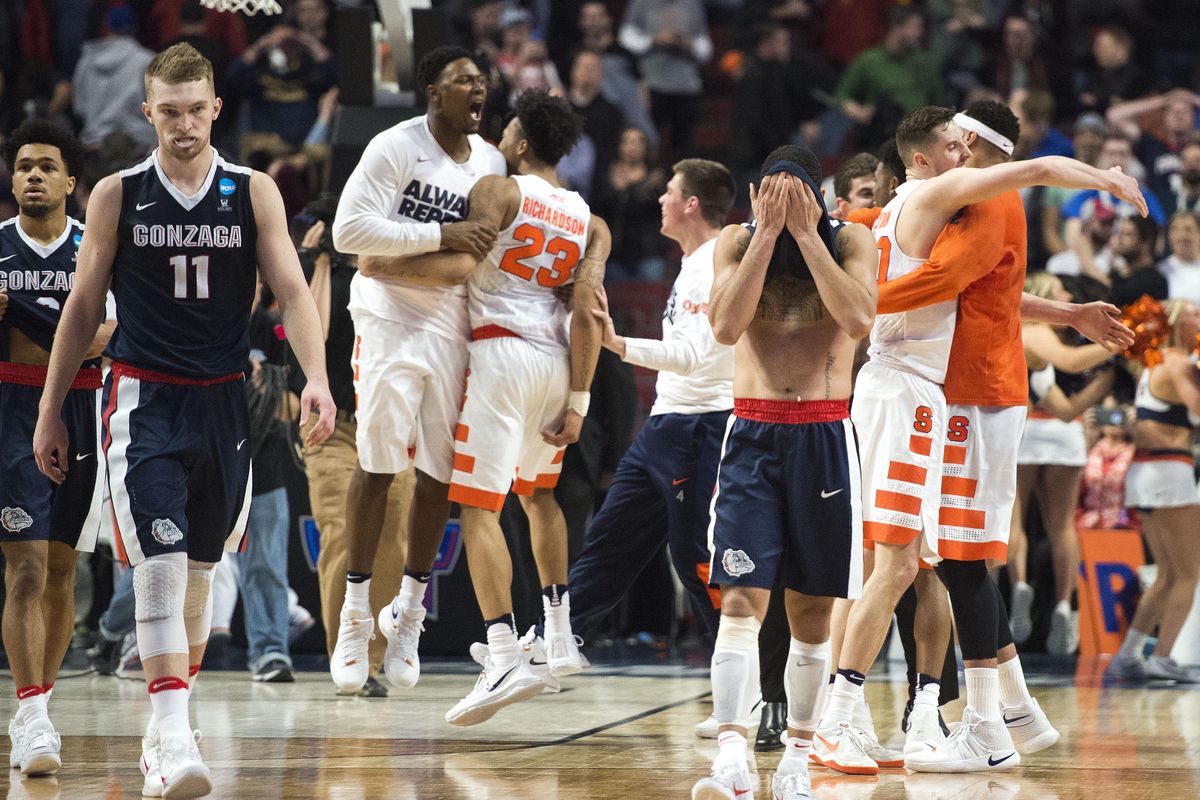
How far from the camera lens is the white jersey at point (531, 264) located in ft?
24.3

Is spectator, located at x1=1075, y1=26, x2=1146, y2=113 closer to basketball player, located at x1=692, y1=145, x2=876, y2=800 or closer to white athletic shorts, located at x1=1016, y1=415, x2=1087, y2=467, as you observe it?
white athletic shorts, located at x1=1016, y1=415, x2=1087, y2=467

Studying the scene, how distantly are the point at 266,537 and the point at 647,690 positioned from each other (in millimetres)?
2440

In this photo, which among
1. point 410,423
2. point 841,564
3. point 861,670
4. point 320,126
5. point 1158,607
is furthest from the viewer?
point 320,126

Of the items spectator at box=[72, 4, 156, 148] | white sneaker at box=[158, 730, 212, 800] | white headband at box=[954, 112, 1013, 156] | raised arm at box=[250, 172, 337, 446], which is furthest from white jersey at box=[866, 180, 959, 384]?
spectator at box=[72, 4, 156, 148]

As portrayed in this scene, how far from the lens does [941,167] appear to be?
682 cm

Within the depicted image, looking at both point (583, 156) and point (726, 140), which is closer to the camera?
point (583, 156)

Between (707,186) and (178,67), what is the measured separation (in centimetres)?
287

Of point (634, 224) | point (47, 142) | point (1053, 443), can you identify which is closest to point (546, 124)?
point (47, 142)

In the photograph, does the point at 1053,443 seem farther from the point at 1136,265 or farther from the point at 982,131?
the point at 982,131

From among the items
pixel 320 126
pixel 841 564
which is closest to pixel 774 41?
pixel 320 126

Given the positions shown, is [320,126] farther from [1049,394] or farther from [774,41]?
[1049,394]

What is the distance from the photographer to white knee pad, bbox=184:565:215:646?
596cm

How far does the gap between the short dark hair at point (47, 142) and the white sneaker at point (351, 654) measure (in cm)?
242

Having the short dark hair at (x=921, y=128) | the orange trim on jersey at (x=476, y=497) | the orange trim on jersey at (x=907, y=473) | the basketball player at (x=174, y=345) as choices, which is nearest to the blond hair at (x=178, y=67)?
the basketball player at (x=174, y=345)
